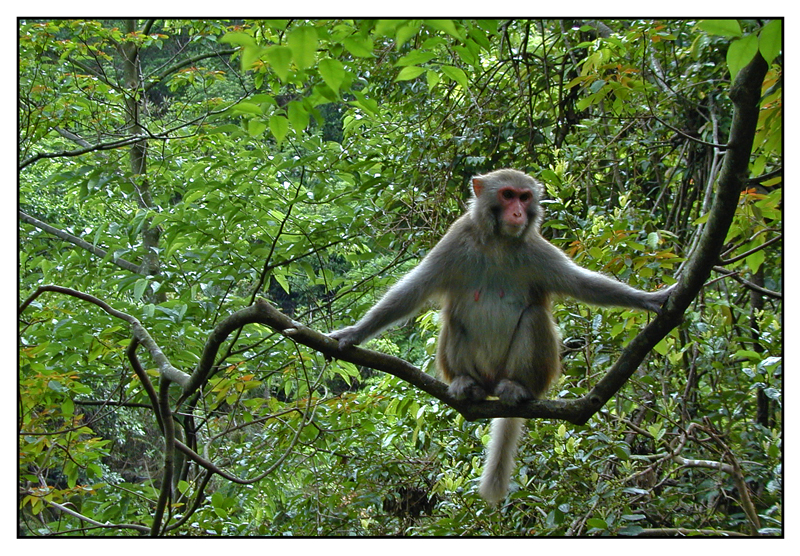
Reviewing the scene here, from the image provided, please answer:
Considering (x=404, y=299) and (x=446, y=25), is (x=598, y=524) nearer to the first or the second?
(x=404, y=299)

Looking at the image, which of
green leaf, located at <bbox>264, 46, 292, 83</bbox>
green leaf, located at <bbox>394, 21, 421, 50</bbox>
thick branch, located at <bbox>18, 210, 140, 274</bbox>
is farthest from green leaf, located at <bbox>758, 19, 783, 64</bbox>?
thick branch, located at <bbox>18, 210, 140, 274</bbox>

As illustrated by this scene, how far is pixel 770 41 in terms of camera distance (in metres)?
1.99

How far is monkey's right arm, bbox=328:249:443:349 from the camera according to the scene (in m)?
3.79

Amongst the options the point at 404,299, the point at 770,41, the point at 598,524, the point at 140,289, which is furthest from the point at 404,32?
the point at 140,289

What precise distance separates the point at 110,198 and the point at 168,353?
290cm

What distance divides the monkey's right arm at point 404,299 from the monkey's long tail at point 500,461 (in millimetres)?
944

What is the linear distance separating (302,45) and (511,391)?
7.78ft

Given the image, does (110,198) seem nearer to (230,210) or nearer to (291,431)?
(230,210)

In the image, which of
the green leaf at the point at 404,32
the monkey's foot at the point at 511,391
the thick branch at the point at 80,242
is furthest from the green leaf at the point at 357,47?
the thick branch at the point at 80,242

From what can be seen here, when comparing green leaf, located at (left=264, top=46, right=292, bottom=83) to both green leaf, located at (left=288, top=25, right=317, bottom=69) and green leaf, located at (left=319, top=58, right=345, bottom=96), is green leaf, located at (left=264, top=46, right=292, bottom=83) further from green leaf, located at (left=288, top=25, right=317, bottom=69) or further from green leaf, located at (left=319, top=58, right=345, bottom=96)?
green leaf, located at (left=319, top=58, right=345, bottom=96)

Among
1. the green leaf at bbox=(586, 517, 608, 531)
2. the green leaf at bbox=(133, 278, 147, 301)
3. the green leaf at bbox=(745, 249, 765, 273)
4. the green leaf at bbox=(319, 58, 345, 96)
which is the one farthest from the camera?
the green leaf at bbox=(133, 278, 147, 301)

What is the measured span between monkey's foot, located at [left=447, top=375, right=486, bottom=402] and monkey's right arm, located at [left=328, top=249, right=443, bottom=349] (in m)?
0.50

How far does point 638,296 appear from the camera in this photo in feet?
11.1

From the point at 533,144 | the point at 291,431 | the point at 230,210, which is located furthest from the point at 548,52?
the point at 291,431
